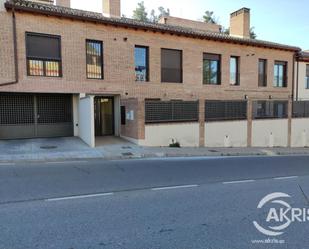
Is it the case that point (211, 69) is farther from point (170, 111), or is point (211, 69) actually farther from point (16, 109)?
point (16, 109)

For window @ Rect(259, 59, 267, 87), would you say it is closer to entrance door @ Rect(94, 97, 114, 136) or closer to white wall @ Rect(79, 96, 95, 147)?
entrance door @ Rect(94, 97, 114, 136)

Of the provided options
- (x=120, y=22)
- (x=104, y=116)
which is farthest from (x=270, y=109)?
(x=120, y=22)

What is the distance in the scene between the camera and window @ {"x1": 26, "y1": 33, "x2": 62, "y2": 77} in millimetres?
12992

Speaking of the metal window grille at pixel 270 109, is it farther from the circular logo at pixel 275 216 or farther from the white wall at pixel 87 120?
the circular logo at pixel 275 216

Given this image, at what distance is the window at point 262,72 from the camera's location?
67.8 feet

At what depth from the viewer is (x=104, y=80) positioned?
14.8 metres

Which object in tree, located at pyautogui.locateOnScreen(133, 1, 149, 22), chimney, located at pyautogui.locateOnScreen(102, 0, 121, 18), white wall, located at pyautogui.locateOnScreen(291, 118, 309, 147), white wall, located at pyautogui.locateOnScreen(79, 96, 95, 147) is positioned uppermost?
tree, located at pyautogui.locateOnScreen(133, 1, 149, 22)

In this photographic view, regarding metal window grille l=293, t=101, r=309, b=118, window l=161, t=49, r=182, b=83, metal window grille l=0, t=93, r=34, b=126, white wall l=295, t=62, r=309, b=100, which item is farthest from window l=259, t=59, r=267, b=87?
metal window grille l=0, t=93, r=34, b=126

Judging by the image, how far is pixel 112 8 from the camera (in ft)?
57.6

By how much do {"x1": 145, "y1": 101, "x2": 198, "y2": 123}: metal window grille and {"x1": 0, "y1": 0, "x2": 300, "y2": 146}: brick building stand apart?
53 mm

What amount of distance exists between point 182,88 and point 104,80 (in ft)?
17.1

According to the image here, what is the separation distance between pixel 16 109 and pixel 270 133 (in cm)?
1559

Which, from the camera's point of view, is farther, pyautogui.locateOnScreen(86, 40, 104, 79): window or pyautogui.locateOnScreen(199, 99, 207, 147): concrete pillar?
pyautogui.locateOnScreen(199, 99, 207, 147): concrete pillar

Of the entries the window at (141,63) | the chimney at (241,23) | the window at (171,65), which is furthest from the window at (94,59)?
the chimney at (241,23)
